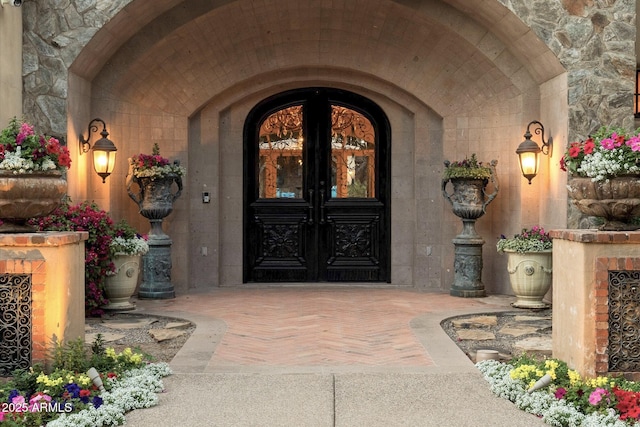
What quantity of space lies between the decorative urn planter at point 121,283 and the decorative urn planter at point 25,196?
3801 millimetres

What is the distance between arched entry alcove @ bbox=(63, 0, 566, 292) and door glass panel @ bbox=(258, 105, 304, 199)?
0.44 meters

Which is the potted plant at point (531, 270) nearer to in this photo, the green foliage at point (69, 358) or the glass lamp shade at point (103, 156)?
the glass lamp shade at point (103, 156)

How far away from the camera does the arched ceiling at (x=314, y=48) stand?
10.6 m

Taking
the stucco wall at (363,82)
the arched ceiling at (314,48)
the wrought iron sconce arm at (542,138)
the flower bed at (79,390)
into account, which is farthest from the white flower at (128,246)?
the wrought iron sconce arm at (542,138)

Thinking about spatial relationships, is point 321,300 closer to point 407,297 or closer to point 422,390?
point 407,297

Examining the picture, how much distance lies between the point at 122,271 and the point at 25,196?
4.16 meters

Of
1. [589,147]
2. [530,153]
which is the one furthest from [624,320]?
[530,153]

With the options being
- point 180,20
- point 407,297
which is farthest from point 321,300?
point 180,20

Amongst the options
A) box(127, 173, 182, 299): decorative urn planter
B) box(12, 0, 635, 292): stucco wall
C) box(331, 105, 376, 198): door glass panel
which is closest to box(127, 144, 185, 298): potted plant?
box(127, 173, 182, 299): decorative urn planter

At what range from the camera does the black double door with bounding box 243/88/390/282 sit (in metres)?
12.7

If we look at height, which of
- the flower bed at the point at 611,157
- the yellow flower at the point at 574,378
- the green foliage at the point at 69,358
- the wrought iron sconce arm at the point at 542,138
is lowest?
the yellow flower at the point at 574,378

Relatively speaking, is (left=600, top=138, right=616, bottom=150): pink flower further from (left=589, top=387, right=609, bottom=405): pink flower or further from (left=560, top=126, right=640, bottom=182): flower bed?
(left=589, top=387, right=609, bottom=405): pink flower

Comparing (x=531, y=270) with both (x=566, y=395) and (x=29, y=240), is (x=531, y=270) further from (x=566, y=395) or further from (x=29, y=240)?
(x=29, y=240)

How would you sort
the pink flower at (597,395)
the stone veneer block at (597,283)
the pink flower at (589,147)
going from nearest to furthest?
the pink flower at (597,395), the stone veneer block at (597,283), the pink flower at (589,147)
